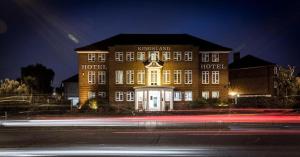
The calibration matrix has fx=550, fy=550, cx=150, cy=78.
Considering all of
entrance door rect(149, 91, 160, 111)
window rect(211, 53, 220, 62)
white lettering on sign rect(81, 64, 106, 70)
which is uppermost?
window rect(211, 53, 220, 62)

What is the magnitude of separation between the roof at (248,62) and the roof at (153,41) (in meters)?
12.8

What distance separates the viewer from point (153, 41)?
69625mm

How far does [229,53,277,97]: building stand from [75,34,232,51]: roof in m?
9.69

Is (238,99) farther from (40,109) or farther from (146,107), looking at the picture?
(40,109)

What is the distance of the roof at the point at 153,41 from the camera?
6956 cm

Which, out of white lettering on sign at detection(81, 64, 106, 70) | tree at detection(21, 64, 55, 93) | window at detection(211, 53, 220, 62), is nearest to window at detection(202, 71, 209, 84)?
window at detection(211, 53, 220, 62)

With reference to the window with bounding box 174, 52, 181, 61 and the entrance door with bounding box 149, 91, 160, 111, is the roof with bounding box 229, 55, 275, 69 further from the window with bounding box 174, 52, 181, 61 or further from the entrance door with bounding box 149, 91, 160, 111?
the entrance door with bounding box 149, 91, 160, 111

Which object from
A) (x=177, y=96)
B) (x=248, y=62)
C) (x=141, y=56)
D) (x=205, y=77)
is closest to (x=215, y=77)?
(x=205, y=77)

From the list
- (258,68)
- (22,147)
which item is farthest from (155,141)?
(258,68)

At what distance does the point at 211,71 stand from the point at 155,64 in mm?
7721

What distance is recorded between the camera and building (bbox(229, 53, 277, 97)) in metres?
78.3

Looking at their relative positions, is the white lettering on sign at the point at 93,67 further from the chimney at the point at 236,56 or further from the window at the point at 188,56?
the chimney at the point at 236,56

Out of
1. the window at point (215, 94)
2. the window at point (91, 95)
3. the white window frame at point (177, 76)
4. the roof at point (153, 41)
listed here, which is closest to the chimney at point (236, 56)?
the roof at point (153, 41)

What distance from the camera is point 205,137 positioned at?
22.7m
